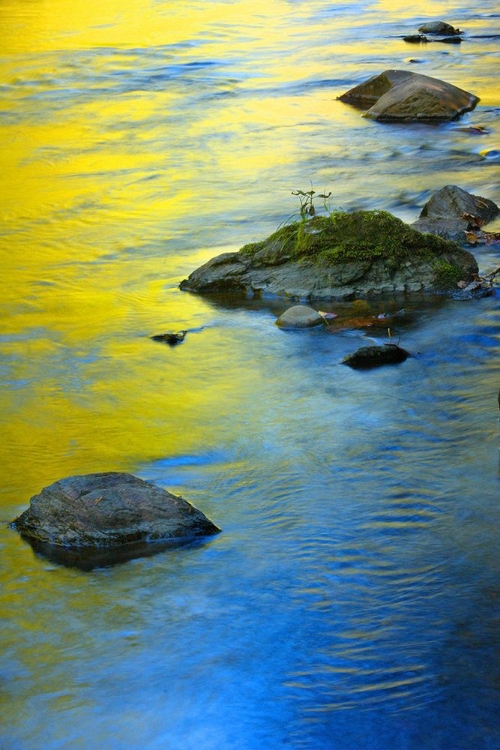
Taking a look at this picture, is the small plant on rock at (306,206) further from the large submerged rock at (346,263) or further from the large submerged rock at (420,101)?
the large submerged rock at (420,101)

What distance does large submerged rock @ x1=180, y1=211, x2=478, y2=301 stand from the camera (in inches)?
311

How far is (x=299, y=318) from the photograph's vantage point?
7.45 metres

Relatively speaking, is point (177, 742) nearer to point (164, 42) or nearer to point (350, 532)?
point (350, 532)

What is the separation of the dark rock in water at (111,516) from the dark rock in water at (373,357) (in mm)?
2238

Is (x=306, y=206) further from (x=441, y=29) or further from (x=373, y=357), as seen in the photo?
(x=441, y=29)

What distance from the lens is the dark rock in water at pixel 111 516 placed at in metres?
4.66

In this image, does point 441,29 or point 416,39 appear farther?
point 441,29

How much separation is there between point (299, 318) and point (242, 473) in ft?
7.61

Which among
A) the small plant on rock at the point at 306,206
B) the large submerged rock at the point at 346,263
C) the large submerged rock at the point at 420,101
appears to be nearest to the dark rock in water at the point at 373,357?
the large submerged rock at the point at 346,263

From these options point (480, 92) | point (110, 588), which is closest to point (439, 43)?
point (480, 92)

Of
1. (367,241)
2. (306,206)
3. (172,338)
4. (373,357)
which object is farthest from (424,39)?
(373,357)

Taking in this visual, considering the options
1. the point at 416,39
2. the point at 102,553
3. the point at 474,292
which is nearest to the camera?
the point at 102,553

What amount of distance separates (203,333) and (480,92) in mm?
10936

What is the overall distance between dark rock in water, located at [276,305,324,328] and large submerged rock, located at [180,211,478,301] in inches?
14.7
